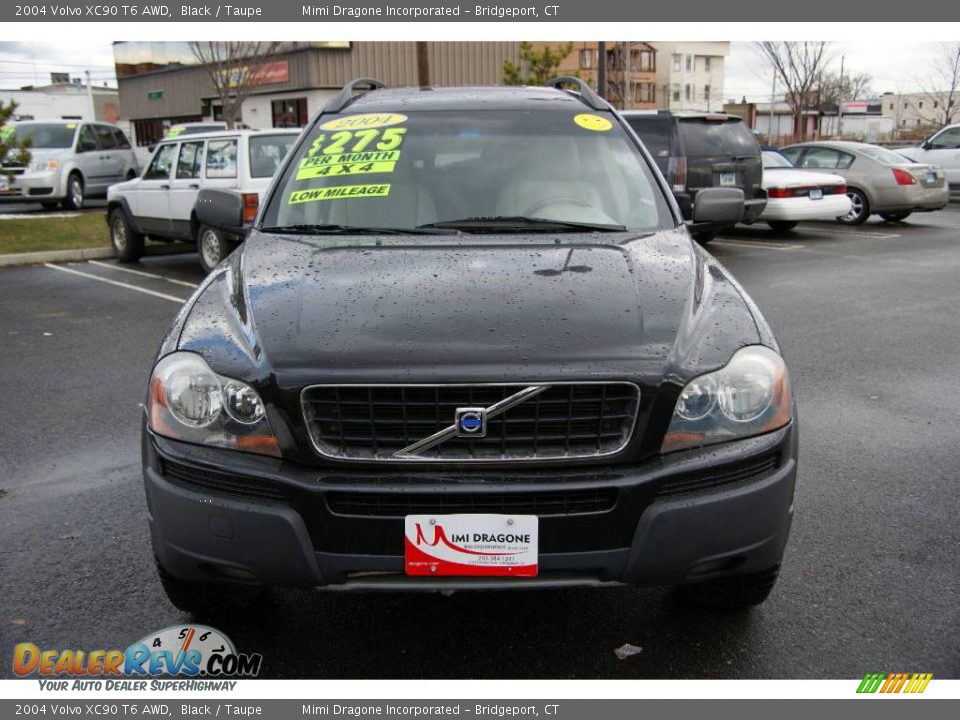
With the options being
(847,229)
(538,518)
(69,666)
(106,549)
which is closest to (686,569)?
(538,518)

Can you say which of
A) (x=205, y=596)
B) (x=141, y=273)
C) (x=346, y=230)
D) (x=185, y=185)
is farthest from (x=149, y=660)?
(x=141, y=273)

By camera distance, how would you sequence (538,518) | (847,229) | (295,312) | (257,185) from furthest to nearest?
1. (847,229)
2. (257,185)
3. (295,312)
4. (538,518)

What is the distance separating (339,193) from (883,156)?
14.9 m

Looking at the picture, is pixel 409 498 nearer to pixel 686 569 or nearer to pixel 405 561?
pixel 405 561

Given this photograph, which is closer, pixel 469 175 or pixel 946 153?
pixel 469 175

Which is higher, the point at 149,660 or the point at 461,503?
the point at 461,503

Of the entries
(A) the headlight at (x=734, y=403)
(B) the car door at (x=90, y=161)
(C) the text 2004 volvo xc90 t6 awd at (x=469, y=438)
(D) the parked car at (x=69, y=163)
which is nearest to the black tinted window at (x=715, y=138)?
(C) the text 2004 volvo xc90 t6 awd at (x=469, y=438)

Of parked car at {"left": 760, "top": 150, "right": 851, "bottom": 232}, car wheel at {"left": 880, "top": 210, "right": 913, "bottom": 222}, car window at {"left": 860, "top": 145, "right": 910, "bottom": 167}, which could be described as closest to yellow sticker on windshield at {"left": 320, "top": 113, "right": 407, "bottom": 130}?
parked car at {"left": 760, "top": 150, "right": 851, "bottom": 232}

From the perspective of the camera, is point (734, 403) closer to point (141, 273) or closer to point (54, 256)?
point (141, 273)

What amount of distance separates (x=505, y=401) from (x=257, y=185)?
28.5 ft

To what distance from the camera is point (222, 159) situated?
35.4 feet

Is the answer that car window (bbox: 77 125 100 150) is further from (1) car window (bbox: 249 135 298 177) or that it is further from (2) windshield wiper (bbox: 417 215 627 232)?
(2) windshield wiper (bbox: 417 215 627 232)

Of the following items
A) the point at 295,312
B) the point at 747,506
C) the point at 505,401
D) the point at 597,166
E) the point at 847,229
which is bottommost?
the point at 847,229

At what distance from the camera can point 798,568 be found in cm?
342
